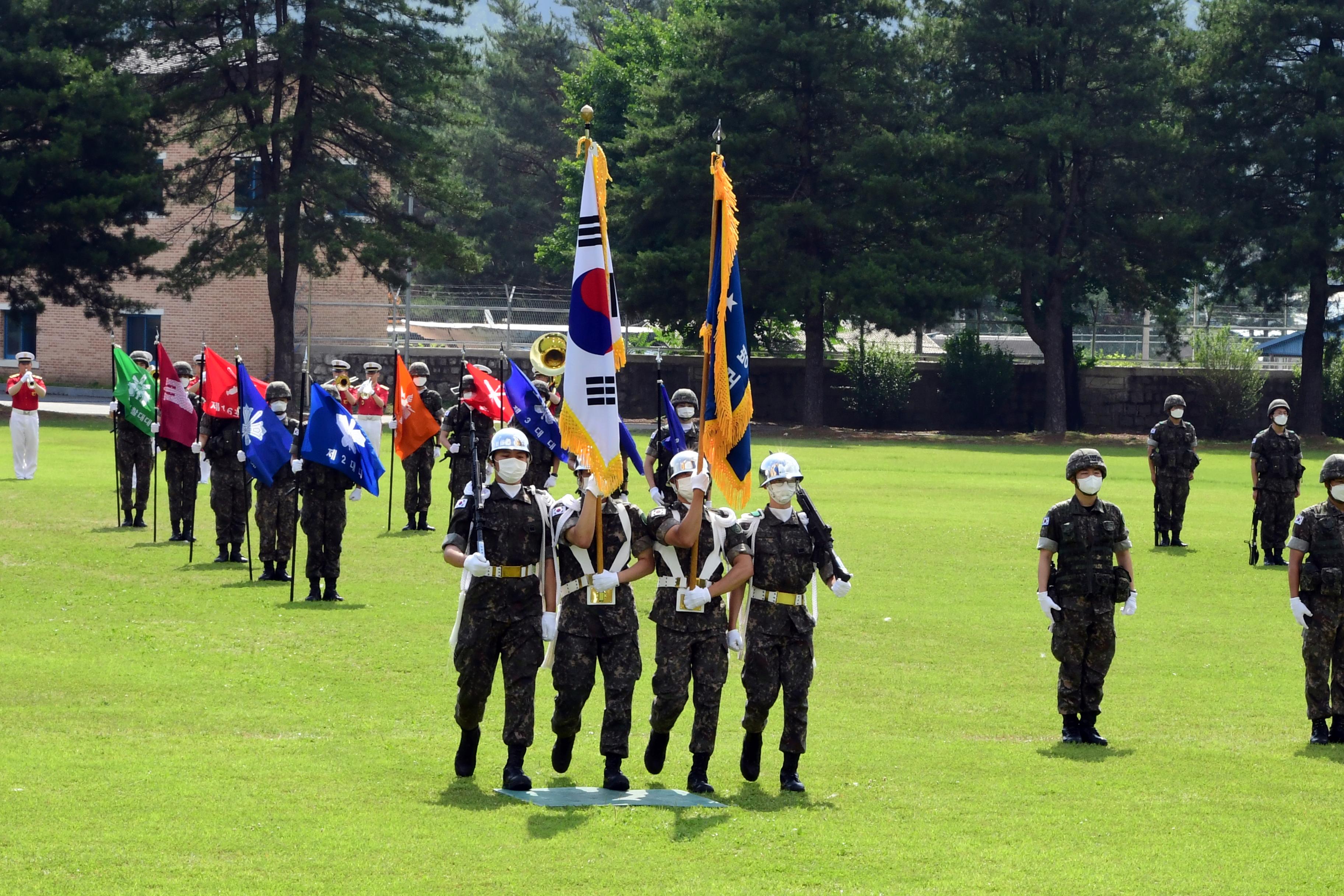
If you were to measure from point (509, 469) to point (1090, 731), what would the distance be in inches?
179

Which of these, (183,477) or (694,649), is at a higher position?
(183,477)

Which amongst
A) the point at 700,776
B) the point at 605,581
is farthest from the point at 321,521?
the point at 700,776

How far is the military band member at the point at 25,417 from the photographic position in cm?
2916

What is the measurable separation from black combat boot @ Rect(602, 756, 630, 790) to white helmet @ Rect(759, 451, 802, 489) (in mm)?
1879

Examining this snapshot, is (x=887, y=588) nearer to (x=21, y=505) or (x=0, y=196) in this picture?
(x=21, y=505)

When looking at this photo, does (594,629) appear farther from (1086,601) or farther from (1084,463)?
(1084,463)

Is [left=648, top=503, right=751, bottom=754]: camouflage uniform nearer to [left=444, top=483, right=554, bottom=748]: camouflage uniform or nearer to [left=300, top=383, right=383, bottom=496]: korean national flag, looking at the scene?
[left=444, top=483, right=554, bottom=748]: camouflage uniform

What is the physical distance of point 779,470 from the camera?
1021 cm

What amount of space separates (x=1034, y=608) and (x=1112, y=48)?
38.6 m

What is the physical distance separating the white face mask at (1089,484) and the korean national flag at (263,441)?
31.5 feet

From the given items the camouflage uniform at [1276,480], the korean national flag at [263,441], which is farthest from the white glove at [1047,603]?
the camouflage uniform at [1276,480]

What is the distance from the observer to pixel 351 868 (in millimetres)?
8219

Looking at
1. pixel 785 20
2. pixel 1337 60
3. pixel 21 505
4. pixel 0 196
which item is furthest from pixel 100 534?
pixel 1337 60

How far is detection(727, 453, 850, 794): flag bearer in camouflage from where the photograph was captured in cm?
1008
